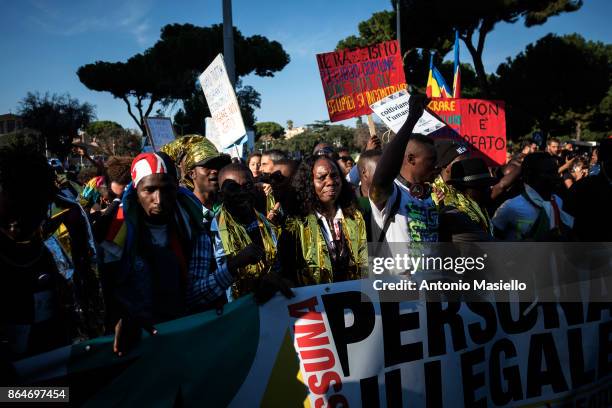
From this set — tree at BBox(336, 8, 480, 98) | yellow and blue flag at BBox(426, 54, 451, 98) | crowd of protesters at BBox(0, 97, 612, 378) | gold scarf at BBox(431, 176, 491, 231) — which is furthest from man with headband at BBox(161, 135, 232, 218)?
tree at BBox(336, 8, 480, 98)

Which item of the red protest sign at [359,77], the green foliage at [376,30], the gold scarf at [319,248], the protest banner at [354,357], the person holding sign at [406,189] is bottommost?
the protest banner at [354,357]

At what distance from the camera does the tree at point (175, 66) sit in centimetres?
2406

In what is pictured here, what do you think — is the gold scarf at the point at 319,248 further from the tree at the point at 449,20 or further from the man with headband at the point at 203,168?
the tree at the point at 449,20

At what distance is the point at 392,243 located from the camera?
2.51 m

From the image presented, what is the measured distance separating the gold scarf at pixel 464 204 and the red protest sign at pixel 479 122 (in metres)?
2.19

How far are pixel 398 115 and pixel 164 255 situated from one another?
7.68 feet

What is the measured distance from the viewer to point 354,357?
7.48 feet

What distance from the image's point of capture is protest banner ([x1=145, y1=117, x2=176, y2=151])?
237 inches

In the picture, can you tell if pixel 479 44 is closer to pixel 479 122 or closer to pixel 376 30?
pixel 376 30

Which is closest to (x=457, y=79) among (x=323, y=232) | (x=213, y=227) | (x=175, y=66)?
(x=323, y=232)

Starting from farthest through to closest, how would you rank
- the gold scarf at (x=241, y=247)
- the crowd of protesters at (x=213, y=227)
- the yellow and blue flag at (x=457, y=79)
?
the yellow and blue flag at (x=457, y=79), the gold scarf at (x=241, y=247), the crowd of protesters at (x=213, y=227)

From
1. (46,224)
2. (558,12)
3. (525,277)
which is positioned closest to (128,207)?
(46,224)

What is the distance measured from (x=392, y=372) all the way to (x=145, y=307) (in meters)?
1.23

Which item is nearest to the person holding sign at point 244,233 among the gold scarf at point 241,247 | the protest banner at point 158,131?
the gold scarf at point 241,247
